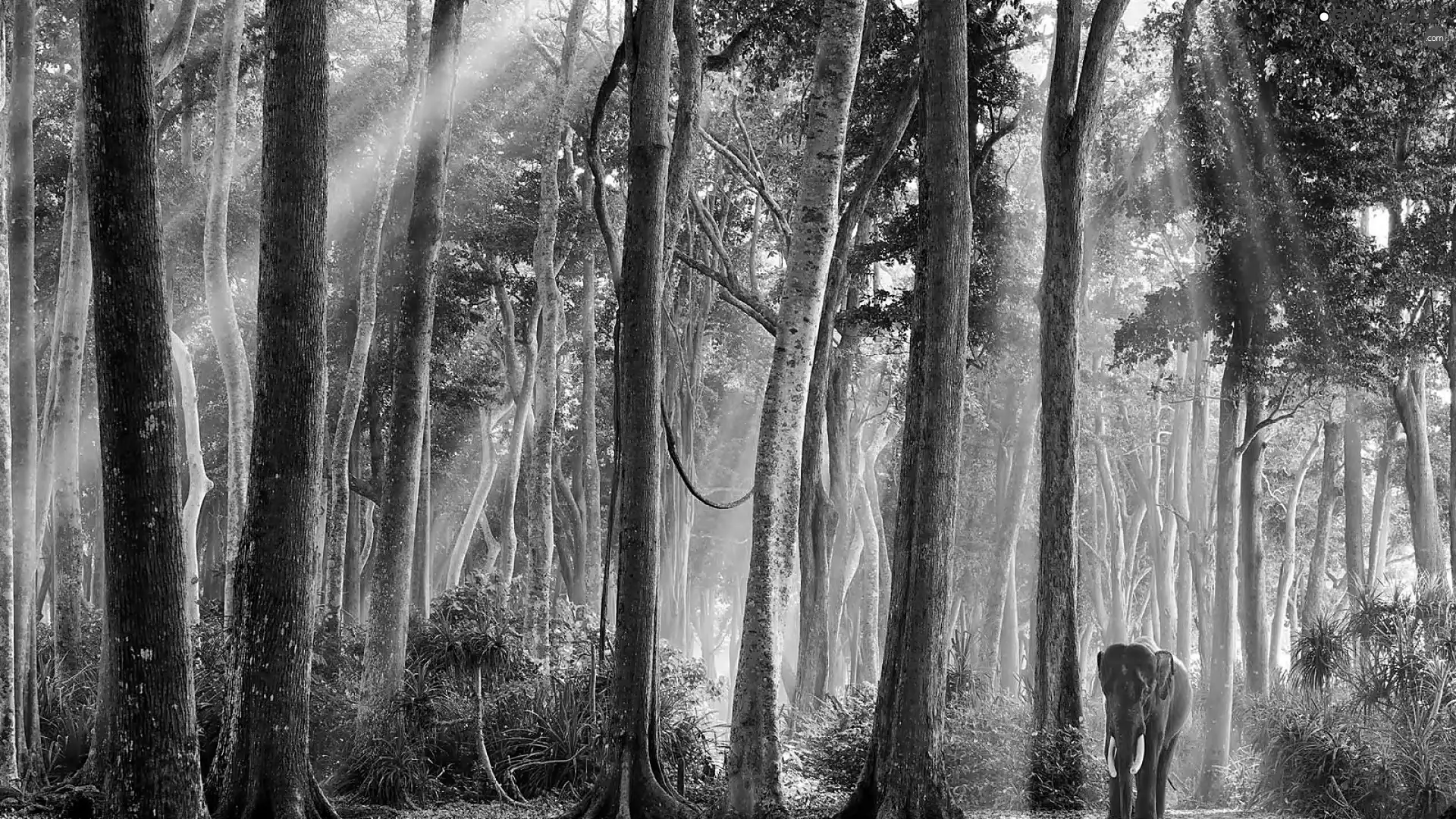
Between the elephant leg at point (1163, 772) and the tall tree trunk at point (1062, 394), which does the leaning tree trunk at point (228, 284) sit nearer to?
the tall tree trunk at point (1062, 394)

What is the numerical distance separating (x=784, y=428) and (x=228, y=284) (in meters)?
8.51

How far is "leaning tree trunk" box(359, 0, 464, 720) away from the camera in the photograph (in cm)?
1216

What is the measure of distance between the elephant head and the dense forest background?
4.20 ft

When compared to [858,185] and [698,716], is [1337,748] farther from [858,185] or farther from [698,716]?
[858,185]

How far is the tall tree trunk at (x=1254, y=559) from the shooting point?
19.0 metres

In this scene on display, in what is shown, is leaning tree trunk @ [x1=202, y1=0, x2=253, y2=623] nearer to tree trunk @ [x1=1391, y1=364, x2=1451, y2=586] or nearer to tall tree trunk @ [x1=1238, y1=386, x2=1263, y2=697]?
tall tree trunk @ [x1=1238, y1=386, x2=1263, y2=697]

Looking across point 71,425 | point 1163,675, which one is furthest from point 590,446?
point 1163,675

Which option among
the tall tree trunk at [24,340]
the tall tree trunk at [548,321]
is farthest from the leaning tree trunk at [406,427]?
the tall tree trunk at [548,321]

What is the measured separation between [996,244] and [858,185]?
16.2 ft

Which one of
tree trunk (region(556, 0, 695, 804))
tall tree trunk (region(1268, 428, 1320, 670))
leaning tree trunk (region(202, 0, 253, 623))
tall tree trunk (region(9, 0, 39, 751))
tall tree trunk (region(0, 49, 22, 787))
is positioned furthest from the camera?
tall tree trunk (region(1268, 428, 1320, 670))

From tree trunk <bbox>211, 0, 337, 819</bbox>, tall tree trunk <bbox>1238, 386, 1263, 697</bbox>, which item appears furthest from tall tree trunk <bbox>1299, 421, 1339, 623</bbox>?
tree trunk <bbox>211, 0, 337, 819</bbox>

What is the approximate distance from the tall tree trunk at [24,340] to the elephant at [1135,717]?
374 inches

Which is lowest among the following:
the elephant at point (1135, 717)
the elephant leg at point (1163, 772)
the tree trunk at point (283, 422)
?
the elephant leg at point (1163, 772)

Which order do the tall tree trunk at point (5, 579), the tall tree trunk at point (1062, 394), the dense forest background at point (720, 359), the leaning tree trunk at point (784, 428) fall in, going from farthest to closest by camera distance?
the tall tree trunk at point (1062, 394) < the tall tree trunk at point (5, 579) < the leaning tree trunk at point (784, 428) < the dense forest background at point (720, 359)
